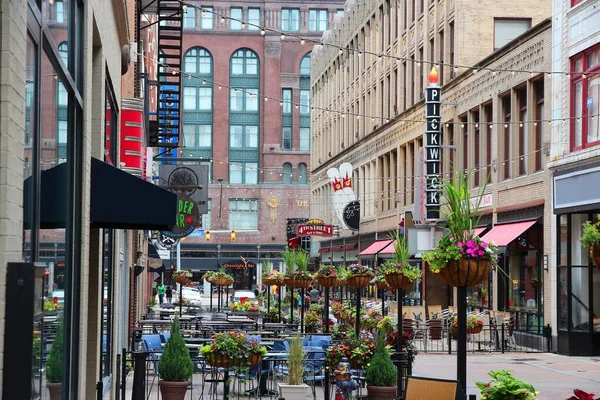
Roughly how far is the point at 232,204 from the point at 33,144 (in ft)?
300

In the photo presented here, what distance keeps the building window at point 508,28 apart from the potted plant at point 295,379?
27.5m

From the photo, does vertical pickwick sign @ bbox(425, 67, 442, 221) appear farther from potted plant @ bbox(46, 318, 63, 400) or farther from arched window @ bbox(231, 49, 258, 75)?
arched window @ bbox(231, 49, 258, 75)

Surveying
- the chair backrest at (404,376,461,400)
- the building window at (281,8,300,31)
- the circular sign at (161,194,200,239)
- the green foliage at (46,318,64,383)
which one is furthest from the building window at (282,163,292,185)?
the green foliage at (46,318,64,383)

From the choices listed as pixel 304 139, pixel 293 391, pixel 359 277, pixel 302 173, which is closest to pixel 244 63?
pixel 304 139

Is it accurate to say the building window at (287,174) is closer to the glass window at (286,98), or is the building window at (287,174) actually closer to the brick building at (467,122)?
the glass window at (286,98)

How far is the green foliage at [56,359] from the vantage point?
6.95 meters

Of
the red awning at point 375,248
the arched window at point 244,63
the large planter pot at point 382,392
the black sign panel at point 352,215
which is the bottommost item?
the large planter pot at point 382,392

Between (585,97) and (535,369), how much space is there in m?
8.12

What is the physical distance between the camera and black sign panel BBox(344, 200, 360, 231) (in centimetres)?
5909

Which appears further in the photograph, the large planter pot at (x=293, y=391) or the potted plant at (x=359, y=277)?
the potted plant at (x=359, y=277)

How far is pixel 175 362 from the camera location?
1577cm

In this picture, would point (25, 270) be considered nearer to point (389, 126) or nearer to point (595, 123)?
point (595, 123)

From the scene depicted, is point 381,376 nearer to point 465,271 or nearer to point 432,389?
point 465,271

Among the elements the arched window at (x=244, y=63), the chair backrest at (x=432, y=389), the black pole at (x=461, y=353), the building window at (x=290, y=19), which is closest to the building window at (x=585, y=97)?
the black pole at (x=461, y=353)
